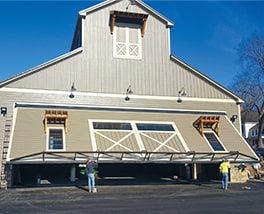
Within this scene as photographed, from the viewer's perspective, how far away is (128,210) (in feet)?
34.9

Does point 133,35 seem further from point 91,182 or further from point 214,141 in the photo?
point 91,182

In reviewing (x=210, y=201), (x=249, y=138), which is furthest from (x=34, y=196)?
(x=249, y=138)

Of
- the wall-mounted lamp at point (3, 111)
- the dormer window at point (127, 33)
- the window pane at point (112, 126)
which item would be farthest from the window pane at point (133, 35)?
the wall-mounted lamp at point (3, 111)

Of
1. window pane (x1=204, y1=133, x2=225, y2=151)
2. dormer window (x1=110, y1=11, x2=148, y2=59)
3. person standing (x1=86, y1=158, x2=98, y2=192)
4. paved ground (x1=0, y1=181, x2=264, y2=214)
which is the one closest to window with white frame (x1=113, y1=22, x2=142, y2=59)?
dormer window (x1=110, y1=11, x2=148, y2=59)

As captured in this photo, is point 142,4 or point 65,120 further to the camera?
point 142,4

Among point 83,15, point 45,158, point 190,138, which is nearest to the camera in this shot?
point 45,158

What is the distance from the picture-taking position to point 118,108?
21.0 meters

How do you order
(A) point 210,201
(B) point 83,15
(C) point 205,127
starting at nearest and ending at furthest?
(A) point 210,201 < (C) point 205,127 < (B) point 83,15

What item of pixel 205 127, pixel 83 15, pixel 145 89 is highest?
pixel 83 15

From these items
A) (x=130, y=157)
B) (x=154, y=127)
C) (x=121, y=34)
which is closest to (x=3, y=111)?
(x=130, y=157)

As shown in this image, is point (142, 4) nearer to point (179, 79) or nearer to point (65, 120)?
point (179, 79)

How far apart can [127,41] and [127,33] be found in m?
0.57

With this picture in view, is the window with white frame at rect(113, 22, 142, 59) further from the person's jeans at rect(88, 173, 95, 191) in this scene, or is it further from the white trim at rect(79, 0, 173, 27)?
the person's jeans at rect(88, 173, 95, 191)

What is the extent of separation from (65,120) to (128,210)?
8.66m
